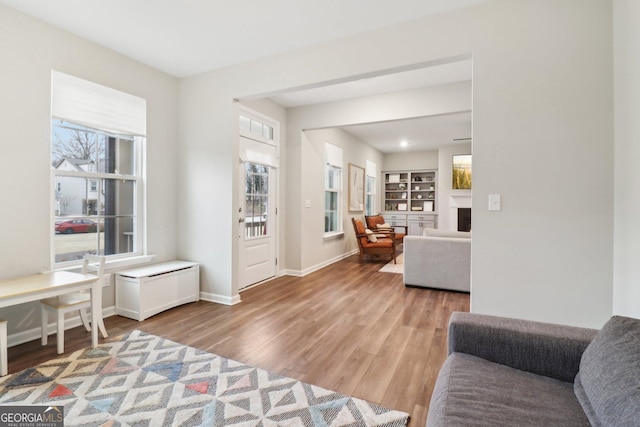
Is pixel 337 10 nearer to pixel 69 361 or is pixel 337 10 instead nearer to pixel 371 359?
pixel 371 359

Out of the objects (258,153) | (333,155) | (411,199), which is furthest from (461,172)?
(258,153)

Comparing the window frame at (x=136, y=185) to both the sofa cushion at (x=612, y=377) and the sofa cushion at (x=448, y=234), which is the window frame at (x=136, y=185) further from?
the sofa cushion at (x=612, y=377)

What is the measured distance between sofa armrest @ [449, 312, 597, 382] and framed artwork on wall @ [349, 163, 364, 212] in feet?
17.9

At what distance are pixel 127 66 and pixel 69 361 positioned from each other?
2913 mm

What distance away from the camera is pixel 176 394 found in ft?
6.38

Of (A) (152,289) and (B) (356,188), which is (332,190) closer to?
(B) (356,188)

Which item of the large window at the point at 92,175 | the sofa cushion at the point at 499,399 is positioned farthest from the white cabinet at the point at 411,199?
the sofa cushion at the point at 499,399

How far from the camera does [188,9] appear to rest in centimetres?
259

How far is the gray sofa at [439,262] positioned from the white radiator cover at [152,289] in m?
2.92

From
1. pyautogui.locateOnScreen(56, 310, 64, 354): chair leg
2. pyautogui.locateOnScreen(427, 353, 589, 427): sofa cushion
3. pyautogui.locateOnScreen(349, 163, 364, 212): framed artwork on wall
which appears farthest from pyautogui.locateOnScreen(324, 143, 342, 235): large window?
pyautogui.locateOnScreen(427, 353, 589, 427): sofa cushion

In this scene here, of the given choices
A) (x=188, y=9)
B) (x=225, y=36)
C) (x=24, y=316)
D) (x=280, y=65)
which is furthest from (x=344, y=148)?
(x=24, y=316)

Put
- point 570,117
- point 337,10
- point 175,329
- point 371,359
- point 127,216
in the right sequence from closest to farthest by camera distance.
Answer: point 570,117 → point 371,359 → point 337,10 → point 175,329 → point 127,216

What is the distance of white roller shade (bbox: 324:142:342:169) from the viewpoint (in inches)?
236

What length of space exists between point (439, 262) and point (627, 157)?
2.64 meters
